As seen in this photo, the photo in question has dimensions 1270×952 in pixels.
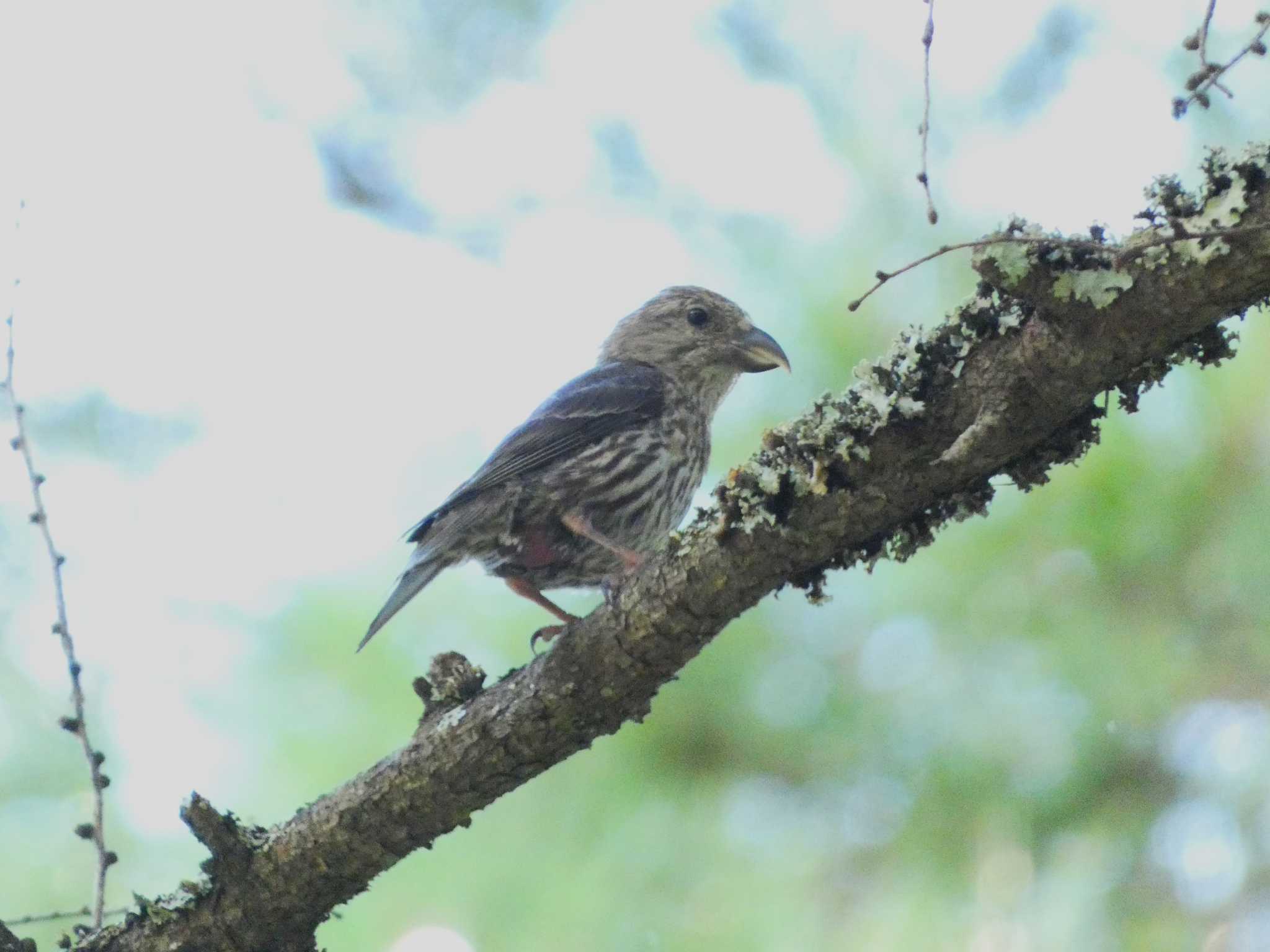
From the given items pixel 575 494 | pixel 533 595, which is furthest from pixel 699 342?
pixel 533 595

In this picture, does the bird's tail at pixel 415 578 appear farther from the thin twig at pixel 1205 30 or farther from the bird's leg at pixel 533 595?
the thin twig at pixel 1205 30

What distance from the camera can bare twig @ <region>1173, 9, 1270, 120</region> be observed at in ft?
7.39

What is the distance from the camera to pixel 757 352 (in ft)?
17.2

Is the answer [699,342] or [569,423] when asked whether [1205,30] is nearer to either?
[569,423]

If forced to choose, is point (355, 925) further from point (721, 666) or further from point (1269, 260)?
point (1269, 260)

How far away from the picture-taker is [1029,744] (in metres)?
4.55

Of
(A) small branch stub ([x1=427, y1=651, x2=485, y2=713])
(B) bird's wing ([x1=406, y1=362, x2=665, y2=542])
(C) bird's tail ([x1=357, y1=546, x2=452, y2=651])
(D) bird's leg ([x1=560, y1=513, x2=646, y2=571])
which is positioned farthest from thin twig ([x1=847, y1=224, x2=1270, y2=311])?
(B) bird's wing ([x1=406, y1=362, x2=665, y2=542])

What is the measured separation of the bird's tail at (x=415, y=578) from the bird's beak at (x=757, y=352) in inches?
58.7

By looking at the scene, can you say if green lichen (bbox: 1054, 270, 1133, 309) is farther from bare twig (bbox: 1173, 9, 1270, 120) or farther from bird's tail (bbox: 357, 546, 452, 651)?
bird's tail (bbox: 357, 546, 452, 651)

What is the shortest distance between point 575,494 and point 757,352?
43.0 inches

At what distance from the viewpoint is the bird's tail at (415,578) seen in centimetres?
418

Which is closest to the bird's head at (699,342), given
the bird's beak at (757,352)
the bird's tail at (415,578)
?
the bird's beak at (757,352)

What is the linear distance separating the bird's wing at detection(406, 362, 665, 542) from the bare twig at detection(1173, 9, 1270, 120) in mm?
2611

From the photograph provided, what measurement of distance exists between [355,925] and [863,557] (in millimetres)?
2868
